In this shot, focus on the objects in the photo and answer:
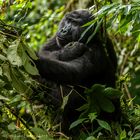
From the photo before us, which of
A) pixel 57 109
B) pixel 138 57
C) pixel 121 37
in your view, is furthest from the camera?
pixel 121 37

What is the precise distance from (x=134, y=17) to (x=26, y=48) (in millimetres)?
486

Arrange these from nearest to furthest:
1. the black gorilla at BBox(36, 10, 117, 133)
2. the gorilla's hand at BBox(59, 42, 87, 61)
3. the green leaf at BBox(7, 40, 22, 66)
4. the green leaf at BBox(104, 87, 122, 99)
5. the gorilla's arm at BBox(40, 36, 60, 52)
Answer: the green leaf at BBox(7, 40, 22, 66) < the green leaf at BBox(104, 87, 122, 99) < the black gorilla at BBox(36, 10, 117, 133) < the gorilla's hand at BBox(59, 42, 87, 61) < the gorilla's arm at BBox(40, 36, 60, 52)

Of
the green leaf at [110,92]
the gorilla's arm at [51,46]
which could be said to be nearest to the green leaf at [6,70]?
the green leaf at [110,92]

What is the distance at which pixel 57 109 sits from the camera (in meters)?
2.28

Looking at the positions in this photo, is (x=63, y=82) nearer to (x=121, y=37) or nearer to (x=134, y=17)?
(x=134, y=17)

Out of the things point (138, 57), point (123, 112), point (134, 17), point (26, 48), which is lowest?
point (138, 57)

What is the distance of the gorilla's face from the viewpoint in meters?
2.53

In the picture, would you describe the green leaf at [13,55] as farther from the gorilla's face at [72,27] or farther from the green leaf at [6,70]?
the gorilla's face at [72,27]

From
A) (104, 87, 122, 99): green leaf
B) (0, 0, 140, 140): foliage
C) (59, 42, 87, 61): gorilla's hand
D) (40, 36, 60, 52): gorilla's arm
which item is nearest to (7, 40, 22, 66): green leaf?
(0, 0, 140, 140): foliage

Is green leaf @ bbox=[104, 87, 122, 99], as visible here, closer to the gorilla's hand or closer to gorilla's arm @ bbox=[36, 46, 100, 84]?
gorilla's arm @ bbox=[36, 46, 100, 84]

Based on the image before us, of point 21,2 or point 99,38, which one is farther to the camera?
point 99,38

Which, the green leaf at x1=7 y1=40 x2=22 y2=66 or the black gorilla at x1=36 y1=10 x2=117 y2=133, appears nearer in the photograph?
the green leaf at x1=7 y1=40 x2=22 y2=66

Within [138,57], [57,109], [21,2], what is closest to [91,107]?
[57,109]

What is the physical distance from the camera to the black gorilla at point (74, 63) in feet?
7.45
